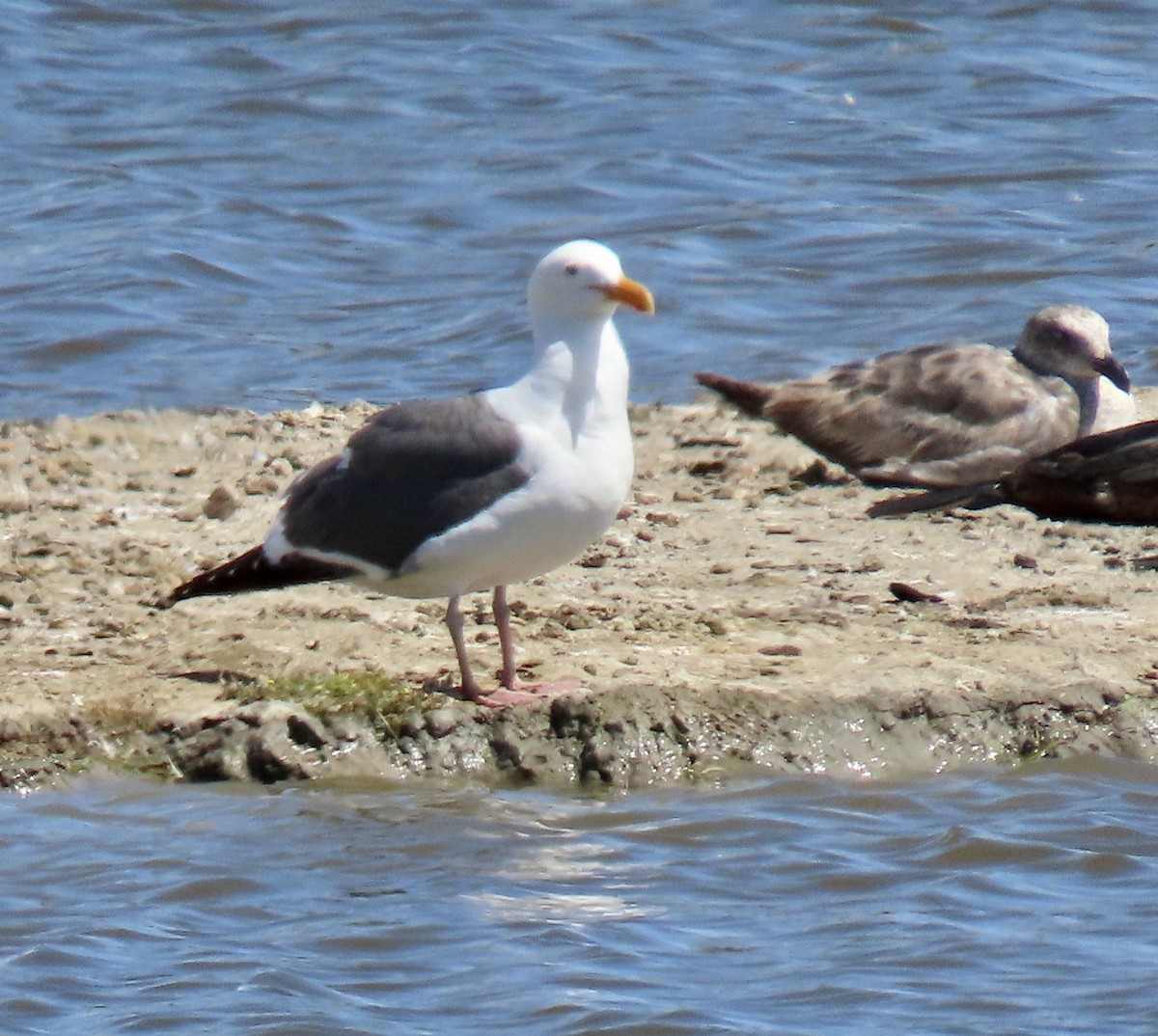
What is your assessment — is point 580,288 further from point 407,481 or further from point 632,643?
point 632,643

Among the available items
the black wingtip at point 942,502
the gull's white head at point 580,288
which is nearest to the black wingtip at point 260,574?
the gull's white head at point 580,288

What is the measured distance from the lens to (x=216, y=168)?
13703 millimetres

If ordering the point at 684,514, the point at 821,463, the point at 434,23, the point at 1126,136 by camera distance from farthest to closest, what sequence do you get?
the point at 434,23 → the point at 1126,136 → the point at 821,463 → the point at 684,514

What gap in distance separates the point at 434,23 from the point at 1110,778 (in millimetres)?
12259

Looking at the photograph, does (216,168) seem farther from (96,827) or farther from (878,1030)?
(878,1030)

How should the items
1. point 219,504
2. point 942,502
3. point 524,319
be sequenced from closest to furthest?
point 219,504, point 942,502, point 524,319

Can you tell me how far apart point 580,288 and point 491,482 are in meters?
0.61

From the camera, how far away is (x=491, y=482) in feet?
18.8

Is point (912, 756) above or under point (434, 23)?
under

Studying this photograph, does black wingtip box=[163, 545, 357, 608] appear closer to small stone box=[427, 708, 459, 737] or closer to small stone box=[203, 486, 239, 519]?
small stone box=[427, 708, 459, 737]

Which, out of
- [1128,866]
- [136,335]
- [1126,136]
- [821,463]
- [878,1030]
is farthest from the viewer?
[1126,136]

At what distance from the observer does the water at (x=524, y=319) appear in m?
4.78

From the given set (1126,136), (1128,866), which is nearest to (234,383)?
(1128,866)

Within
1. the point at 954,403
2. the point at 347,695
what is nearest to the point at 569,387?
the point at 347,695
